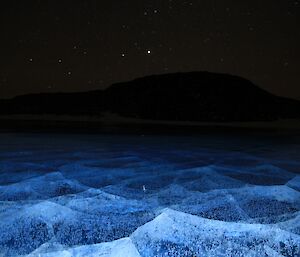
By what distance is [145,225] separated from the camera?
8.71 feet

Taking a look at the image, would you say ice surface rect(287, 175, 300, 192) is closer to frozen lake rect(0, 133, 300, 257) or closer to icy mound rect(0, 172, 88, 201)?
frozen lake rect(0, 133, 300, 257)

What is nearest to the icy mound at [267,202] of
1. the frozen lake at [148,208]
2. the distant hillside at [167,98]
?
the frozen lake at [148,208]

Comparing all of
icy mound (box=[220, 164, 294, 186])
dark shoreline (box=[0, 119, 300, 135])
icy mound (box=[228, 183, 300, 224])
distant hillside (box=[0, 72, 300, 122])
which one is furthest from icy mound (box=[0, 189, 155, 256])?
distant hillside (box=[0, 72, 300, 122])

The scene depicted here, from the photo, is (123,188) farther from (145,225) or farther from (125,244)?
(125,244)

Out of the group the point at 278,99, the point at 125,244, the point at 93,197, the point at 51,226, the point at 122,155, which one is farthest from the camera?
the point at 278,99

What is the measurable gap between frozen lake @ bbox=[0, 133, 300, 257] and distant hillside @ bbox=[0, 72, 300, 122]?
43733 mm

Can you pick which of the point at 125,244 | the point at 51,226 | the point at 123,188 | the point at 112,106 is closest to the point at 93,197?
the point at 123,188

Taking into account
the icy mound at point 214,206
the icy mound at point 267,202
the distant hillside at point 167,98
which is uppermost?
the distant hillside at point 167,98

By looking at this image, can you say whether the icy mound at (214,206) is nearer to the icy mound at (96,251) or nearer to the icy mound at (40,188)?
the icy mound at (96,251)

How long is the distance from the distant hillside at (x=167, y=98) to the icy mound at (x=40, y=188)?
44293mm

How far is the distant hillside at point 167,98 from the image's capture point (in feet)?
168

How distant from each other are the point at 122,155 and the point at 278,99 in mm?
52236

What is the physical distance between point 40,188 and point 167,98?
59.9 metres

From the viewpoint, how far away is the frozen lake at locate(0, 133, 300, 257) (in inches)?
91.1
